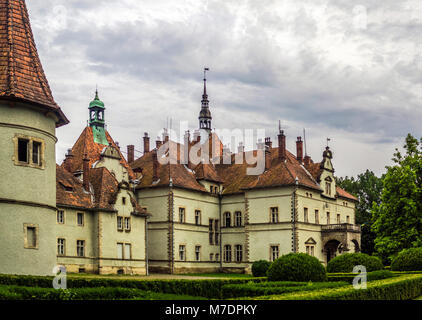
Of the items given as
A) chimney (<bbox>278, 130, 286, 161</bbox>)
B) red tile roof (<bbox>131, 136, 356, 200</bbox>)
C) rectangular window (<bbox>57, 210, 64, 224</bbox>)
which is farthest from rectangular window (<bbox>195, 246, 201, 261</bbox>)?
rectangular window (<bbox>57, 210, 64, 224</bbox>)

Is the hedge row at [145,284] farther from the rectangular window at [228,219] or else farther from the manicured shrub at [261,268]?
the rectangular window at [228,219]

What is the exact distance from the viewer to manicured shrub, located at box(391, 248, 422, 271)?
38247 millimetres

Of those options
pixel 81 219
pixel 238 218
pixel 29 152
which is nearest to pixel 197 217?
pixel 238 218

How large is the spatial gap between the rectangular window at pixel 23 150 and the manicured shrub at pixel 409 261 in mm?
24963

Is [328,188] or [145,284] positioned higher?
[328,188]

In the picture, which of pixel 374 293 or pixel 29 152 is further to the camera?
pixel 29 152

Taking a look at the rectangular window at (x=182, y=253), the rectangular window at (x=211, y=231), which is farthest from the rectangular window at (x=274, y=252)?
the rectangular window at (x=182, y=253)

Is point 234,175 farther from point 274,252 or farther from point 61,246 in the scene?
point 61,246

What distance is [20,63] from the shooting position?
28031 mm

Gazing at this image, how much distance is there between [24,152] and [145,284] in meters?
8.34

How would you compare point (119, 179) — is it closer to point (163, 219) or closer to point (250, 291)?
point (163, 219)
